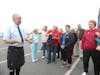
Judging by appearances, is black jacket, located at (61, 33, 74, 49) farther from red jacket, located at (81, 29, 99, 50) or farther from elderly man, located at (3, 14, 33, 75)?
elderly man, located at (3, 14, 33, 75)

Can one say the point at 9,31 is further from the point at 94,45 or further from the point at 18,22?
the point at 94,45

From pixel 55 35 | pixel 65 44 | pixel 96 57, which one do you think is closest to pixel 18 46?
pixel 96 57

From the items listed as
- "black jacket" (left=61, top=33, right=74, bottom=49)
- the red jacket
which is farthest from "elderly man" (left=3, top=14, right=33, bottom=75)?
"black jacket" (left=61, top=33, right=74, bottom=49)

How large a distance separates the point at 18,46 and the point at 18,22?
23.5 inches

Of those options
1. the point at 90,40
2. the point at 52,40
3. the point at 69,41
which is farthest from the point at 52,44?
the point at 90,40

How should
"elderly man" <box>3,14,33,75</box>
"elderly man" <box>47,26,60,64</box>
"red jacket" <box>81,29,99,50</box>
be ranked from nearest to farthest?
"elderly man" <box>3,14,33,75</box> → "red jacket" <box>81,29,99,50</box> → "elderly man" <box>47,26,60,64</box>

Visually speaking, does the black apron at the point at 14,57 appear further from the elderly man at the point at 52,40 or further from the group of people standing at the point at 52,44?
the elderly man at the point at 52,40

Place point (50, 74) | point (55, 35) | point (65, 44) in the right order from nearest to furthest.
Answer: point (50, 74), point (65, 44), point (55, 35)

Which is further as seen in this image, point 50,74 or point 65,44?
point 65,44

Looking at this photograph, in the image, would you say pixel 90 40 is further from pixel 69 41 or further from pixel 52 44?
pixel 52 44

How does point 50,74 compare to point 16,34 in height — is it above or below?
below

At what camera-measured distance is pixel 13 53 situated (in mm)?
8320

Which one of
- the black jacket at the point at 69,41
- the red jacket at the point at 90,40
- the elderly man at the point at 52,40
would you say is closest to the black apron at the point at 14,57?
the red jacket at the point at 90,40

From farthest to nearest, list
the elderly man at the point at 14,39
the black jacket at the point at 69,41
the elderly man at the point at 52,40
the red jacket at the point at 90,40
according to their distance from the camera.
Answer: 1. the elderly man at the point at 52,40
2. the black jacket at the point at 69,41
3. the red jacket at the point at 90,40
4. the elderly man at the point at 14,39
